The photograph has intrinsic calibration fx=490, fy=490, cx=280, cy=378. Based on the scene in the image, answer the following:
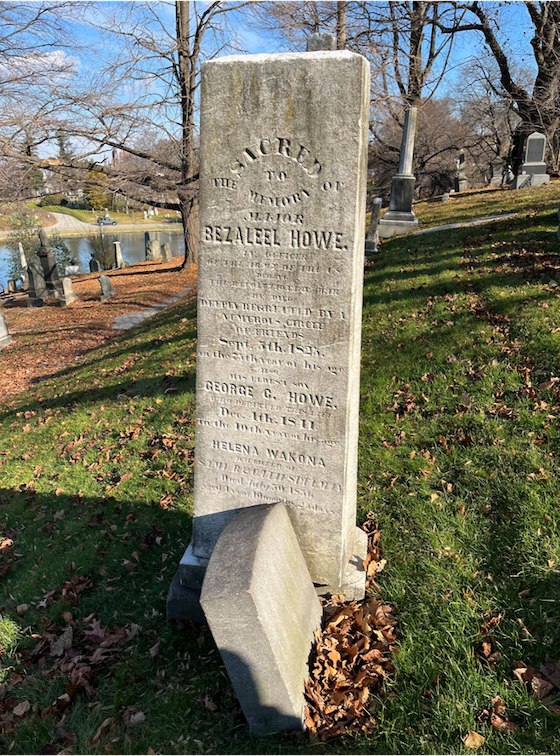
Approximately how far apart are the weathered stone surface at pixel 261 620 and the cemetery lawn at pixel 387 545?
0.22 meters

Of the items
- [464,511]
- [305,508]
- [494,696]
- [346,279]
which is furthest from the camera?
[464,511]

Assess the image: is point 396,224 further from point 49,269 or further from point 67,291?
point 49,269

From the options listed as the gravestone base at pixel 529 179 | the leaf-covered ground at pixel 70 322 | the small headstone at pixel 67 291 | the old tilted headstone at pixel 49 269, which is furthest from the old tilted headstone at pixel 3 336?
the gravestone base at pixel 529 179

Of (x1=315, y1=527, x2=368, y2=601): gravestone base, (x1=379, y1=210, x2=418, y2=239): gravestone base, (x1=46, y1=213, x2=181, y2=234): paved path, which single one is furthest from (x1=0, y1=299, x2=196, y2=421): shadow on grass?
(x1=46, y1=213, x2=181, y2=234): paved path

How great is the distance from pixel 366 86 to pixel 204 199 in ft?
3.55

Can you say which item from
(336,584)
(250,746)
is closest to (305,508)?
(336,584)

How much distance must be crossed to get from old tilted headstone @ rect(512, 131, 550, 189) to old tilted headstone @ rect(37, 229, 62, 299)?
64.9ft

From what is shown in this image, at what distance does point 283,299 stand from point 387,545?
202 centimetres

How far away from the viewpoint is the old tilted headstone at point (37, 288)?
68.4ft

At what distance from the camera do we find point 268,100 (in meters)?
2.69

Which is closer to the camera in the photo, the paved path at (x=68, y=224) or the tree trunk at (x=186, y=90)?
the tree trunk at (x=186, y=90)

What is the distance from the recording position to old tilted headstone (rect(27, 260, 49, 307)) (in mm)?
20844

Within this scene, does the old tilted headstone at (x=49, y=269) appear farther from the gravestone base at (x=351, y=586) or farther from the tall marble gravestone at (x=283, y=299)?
the gravestone base at (x=351, y=586)

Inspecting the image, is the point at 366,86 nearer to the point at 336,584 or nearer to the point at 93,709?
the point at 336,584
